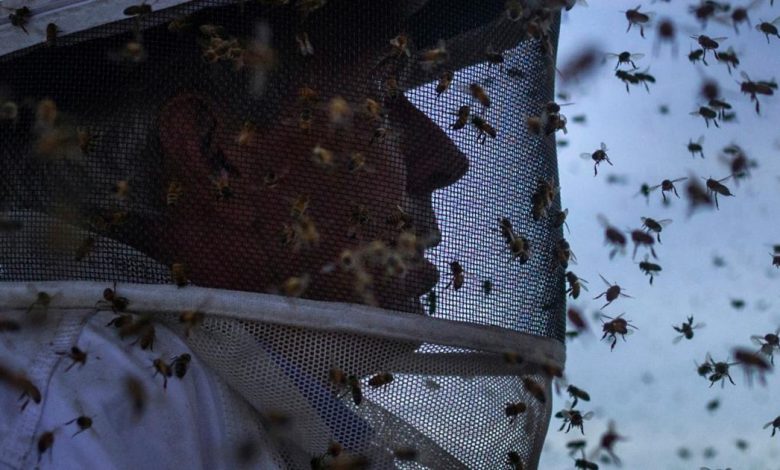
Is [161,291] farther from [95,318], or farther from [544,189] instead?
[544,189]

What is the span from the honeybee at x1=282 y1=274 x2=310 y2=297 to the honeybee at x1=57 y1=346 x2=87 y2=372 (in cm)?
70

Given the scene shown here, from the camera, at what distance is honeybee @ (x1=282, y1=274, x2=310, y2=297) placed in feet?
12.0

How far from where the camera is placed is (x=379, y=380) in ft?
12.3

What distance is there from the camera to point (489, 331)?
153 inches

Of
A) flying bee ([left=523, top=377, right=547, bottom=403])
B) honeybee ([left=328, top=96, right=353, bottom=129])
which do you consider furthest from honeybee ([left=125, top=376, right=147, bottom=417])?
flying bee ([left=523, top=377, right=547, bottom=403])

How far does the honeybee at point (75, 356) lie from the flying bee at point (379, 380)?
38.5 inches

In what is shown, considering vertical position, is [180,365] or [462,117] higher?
A: [462,117]

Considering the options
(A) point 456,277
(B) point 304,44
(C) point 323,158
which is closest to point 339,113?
(C) point 323,158

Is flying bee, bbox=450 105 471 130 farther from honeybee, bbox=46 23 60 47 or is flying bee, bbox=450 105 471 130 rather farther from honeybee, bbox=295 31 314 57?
honeybee, bbox=46 23 60 47

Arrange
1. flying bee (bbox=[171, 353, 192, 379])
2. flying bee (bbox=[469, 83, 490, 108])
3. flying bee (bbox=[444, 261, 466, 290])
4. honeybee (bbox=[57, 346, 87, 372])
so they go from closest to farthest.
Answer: honeybee (bbox=[57, 346, 87, 372]), flying bee (bbox=[171, 353, 192, 379]), flying bee (bbox=[444, 261, 466, 290]), flying bee (bbox=[469, 83, 490, 108])

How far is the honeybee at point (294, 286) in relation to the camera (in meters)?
3.65

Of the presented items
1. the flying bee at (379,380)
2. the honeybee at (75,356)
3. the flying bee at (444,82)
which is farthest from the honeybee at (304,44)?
the honeybee at (75,356)

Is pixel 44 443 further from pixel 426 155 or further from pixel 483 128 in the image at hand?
pixel 483 128

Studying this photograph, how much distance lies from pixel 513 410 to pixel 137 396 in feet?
4.73
